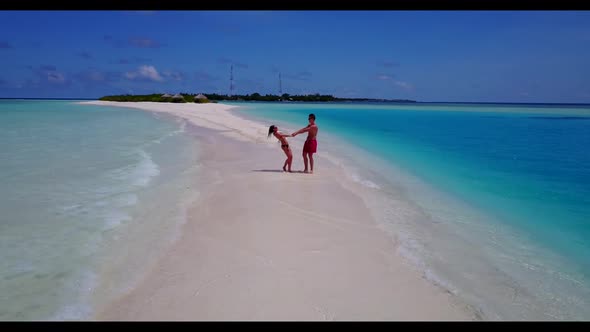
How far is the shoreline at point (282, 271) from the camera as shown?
3293mm

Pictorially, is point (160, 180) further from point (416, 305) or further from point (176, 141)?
point (176, 141)

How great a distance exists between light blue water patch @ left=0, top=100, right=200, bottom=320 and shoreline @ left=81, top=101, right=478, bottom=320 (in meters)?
0.76

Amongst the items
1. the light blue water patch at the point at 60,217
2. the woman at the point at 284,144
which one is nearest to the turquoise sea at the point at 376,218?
the light blue water patch at the point at 60,217

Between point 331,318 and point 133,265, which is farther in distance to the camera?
point 133,265

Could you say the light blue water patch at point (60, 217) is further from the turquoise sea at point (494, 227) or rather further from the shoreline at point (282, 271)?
the turquoise sea at point (494, 227)

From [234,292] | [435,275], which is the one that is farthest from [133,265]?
[435,275]

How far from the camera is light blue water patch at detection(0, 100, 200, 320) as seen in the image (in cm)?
354

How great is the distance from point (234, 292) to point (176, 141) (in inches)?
512

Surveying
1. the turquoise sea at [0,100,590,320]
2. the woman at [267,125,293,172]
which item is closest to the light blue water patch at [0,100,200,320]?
the turquoise sea at [0,100,590,320]

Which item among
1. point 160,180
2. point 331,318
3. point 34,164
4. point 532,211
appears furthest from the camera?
point 34,164

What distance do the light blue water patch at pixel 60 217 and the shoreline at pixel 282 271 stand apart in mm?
755

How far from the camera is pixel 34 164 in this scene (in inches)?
389
